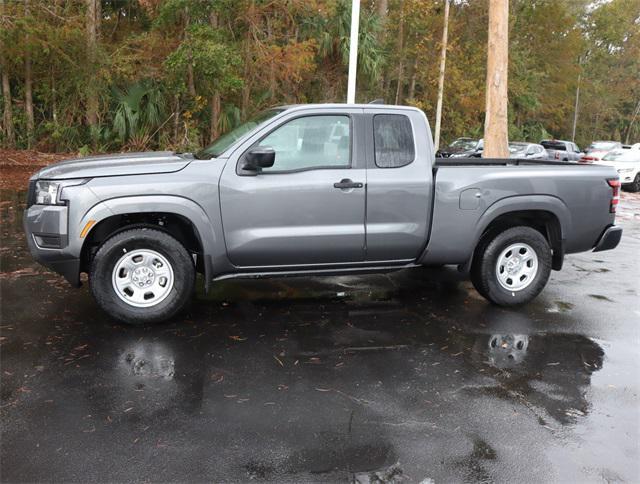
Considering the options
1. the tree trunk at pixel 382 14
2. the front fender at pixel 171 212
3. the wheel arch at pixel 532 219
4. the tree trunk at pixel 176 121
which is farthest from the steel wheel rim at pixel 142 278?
the tree trunk at pixel 382 14

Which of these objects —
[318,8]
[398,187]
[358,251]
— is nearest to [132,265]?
[358,251]

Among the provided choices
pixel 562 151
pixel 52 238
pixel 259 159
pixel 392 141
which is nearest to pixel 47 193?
pixel 52 238

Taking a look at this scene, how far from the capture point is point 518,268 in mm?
6215

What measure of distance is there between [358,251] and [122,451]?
2.96m

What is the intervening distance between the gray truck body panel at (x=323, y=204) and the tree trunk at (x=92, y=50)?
14.1m

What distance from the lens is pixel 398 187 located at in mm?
5637

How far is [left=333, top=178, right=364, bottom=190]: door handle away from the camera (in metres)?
5.47

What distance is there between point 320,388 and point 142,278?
206 centimetres

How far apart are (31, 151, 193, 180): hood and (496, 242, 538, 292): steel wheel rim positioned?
332cm

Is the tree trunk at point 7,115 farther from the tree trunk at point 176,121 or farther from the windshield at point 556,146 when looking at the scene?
the windshield at point 556,146

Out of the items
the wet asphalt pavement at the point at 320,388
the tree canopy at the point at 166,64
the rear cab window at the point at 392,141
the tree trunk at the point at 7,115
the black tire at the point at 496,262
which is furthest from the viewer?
the tree trunk at the point at 7,115

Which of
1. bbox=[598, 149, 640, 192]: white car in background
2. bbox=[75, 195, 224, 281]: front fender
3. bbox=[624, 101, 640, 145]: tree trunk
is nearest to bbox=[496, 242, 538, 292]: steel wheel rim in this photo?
bbox=[75, 195, 224, 281]: front fender

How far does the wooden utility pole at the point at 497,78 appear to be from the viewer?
15.5 meters

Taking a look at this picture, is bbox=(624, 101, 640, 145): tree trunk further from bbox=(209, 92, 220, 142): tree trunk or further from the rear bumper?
the rear bumper
